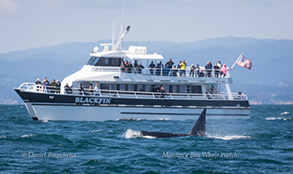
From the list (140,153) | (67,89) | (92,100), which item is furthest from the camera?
(67,89)

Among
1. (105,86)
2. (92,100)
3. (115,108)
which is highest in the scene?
(105,86)

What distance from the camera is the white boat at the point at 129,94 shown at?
39.2 meters

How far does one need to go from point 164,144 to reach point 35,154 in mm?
6432

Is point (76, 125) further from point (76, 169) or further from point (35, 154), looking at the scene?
point (76, 169)

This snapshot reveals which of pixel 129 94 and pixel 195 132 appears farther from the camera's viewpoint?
pixel 129 94

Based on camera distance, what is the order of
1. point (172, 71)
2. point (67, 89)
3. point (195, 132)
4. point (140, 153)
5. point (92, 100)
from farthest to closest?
point (172, 71) → point (67, 89) → point (92, 100) → point (195, 132) → point (140, 153)

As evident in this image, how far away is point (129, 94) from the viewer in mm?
42750

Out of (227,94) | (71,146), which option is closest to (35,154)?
(71,146)

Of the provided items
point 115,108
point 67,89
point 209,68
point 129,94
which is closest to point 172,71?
point 209,68

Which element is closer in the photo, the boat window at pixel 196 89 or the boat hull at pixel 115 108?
the boat hull at pixel 115 108

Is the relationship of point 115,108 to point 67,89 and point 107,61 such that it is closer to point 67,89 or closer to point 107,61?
point 67,89

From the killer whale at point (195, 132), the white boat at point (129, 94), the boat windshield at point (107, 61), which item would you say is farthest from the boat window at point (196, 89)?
the killer whale at point (195, 132)

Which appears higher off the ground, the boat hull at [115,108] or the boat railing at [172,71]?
the boat railing at [172,71]

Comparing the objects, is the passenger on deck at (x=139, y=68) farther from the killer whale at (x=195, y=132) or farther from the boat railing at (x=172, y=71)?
the killer whale at (x=195, y=132)
